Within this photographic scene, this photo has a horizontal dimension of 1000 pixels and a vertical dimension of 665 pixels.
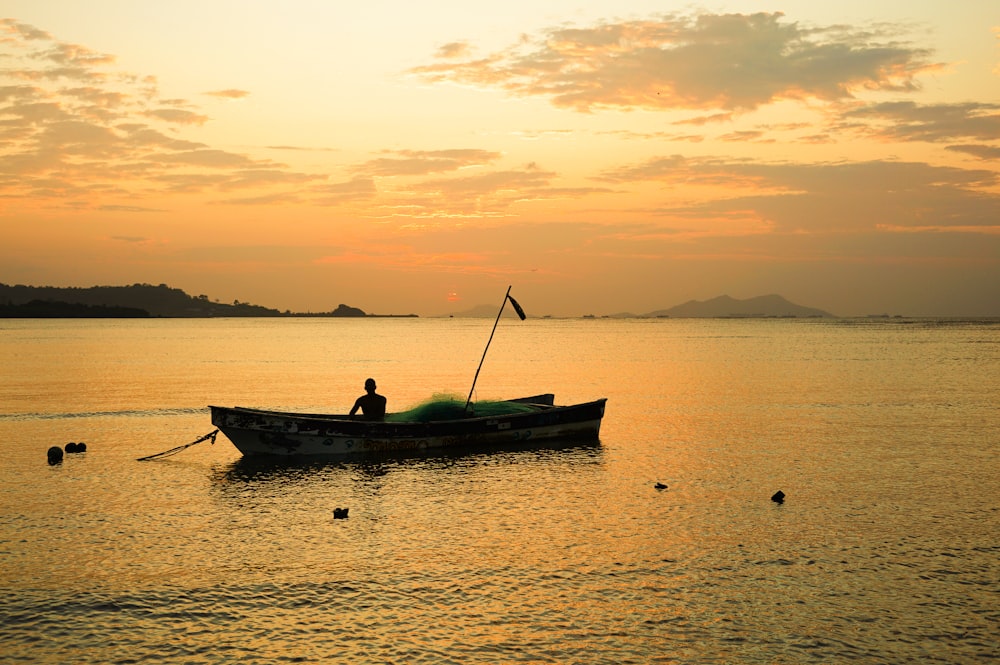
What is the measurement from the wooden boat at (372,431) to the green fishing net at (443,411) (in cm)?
32

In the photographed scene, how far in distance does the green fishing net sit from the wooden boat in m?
0.32

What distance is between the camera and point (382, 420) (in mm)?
29844

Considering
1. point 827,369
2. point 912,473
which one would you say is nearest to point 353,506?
point 912,473

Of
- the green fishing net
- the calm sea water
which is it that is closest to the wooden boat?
the green fishing net

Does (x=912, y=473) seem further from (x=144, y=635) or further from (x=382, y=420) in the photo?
(x=144, y=635)

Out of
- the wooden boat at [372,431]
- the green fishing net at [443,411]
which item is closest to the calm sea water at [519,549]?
the wooden boat at [372,431]

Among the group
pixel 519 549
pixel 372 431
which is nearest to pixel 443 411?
pixel 372 431

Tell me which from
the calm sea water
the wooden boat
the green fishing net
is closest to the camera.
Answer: the calm sea water

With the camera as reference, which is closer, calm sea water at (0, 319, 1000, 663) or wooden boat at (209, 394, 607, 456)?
calm sea water at (0, 319, 1000, 663)

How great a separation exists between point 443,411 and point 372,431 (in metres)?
3.20

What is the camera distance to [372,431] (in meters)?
29.1

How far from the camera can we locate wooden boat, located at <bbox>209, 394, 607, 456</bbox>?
28.3 metres

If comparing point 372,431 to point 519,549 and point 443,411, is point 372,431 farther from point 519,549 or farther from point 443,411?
point 519,549

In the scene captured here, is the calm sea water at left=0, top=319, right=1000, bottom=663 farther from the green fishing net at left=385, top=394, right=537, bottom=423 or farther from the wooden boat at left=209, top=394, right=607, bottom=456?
the green fishing net at left=385, top=394, right=537, bottom=423
